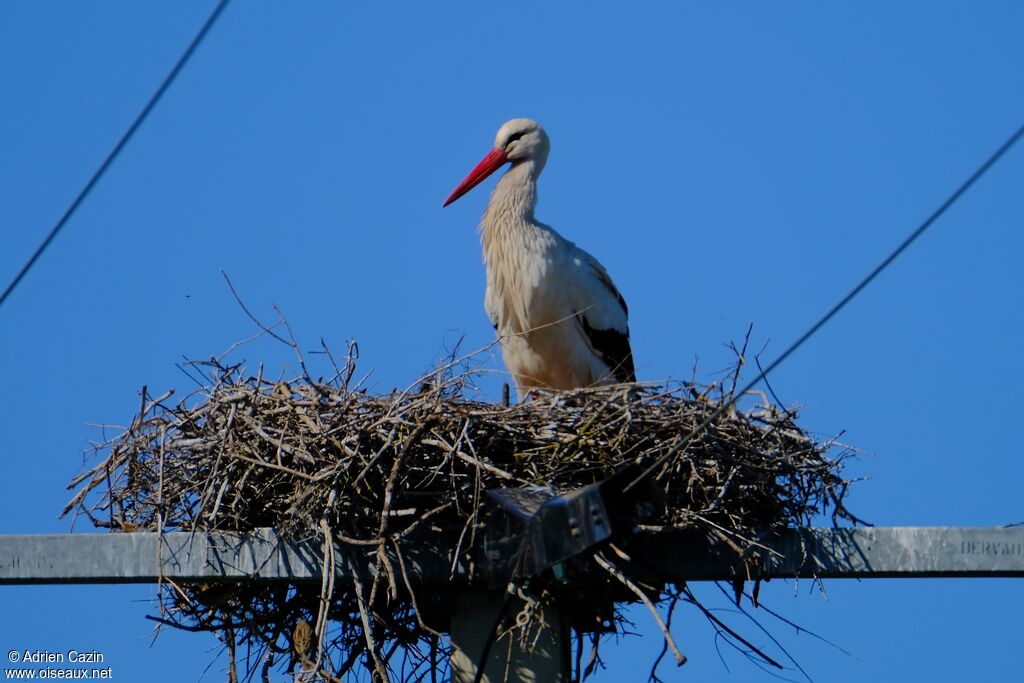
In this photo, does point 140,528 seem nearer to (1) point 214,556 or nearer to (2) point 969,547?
(1) point 214,556

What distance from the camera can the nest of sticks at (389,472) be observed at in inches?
161

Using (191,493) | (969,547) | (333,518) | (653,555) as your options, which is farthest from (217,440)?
(969,547)

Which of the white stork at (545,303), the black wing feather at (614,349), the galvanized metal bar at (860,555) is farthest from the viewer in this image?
the black wing feather at (614,349)

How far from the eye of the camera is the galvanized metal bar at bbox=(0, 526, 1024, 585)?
3.79 m

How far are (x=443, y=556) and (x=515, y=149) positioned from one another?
282cm

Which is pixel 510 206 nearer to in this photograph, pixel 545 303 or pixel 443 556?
pixel 545 303

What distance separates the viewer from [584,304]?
613 cm

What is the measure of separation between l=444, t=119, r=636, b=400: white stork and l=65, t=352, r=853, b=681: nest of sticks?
1533 millimetres

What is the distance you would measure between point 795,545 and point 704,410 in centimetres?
47

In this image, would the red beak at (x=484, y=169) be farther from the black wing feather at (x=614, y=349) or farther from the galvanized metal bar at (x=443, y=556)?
the galvanized metal bar at (x=443, y=556)

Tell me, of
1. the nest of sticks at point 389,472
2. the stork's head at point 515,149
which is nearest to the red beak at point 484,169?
the stork's head at point 515,149

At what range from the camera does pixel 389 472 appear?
4133 millimetres

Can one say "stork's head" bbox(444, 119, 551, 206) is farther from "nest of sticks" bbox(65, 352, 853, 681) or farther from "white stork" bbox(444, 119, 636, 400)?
"nest of sticks" bbox(65, 352, 853, 681)

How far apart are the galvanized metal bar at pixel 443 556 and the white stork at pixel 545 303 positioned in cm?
195
